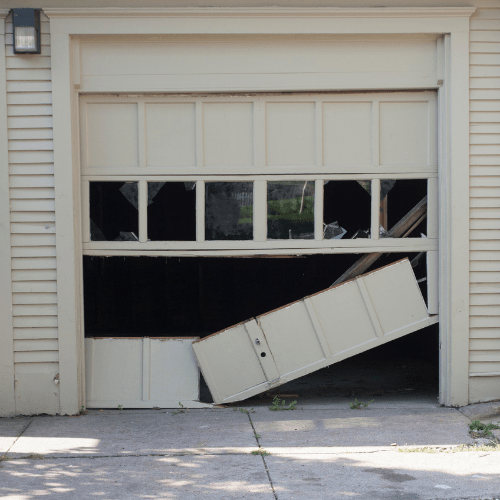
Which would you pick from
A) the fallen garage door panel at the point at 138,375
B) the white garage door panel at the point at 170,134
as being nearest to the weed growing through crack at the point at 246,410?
the fallen garage door panel at the point at 138,375

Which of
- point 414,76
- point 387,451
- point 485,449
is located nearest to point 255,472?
point 387,451

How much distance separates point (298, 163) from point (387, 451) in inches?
118

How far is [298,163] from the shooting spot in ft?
19.7

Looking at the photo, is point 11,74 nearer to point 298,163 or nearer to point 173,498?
point 298,163

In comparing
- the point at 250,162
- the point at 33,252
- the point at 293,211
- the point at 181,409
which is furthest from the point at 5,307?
the point at 293,211

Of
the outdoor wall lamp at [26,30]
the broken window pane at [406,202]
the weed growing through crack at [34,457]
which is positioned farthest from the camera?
the broken window pane at [406,202]

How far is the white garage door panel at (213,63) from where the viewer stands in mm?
5836

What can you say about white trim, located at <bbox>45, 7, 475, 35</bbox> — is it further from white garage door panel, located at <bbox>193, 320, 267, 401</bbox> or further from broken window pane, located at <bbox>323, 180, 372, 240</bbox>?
white garage door panel, located at <bbox>193, 320, 267, 401</bbox>

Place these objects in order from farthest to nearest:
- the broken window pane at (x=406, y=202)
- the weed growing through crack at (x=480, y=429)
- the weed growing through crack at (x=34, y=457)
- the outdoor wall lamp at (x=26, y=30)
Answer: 1. the broken window pane at (x=406, y=202)
2. the outdoor wall lamp at (x=26, y=30)
3. the weed growing through crack at (x=480, y=429)
4. the weed growing through crack at (x=34, y=457)

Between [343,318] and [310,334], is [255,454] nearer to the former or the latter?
[310,334]

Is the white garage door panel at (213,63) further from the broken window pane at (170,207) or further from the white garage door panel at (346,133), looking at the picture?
the broken window pane at (170,207)

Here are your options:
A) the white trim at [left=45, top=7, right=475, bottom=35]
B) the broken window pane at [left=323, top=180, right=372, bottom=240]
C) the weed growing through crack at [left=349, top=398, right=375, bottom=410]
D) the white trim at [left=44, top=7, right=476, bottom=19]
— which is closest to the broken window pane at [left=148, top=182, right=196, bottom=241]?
the broken window pane at [left=323, top=180, right=372, bottom=240]

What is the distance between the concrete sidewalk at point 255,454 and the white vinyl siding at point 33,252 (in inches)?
16.4

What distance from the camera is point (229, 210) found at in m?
6.02
